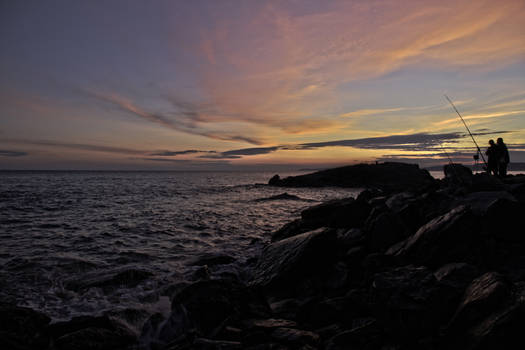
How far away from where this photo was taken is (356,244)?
7.97 meters

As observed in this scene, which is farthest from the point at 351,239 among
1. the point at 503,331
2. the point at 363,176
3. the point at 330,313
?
the point at 363,176

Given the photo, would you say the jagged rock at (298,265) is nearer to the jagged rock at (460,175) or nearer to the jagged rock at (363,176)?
the jagged rock at (460,175)

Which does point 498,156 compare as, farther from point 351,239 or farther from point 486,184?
point 351,239

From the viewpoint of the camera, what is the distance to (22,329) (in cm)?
429

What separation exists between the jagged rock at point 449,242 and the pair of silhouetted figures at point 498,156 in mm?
12993

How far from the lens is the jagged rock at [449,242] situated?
5.47m

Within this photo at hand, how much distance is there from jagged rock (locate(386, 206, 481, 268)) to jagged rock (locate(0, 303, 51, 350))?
23.7 ft

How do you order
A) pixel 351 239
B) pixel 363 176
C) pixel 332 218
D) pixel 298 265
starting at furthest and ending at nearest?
pixel 363 176 < pixel 332 218 < pixel 351 239 < pixel 298 265

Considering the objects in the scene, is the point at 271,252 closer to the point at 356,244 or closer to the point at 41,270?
the point at 356,244

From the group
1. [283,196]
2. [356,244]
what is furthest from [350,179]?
[356,244]

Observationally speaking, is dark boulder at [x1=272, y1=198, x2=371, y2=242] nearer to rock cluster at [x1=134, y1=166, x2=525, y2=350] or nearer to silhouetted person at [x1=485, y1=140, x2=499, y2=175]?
rock cluster at [x1=134, y1=166, x2=525, y2=350]

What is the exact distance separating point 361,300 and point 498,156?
660 inches

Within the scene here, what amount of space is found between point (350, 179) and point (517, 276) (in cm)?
5983

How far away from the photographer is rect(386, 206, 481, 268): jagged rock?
5469 millimetres
